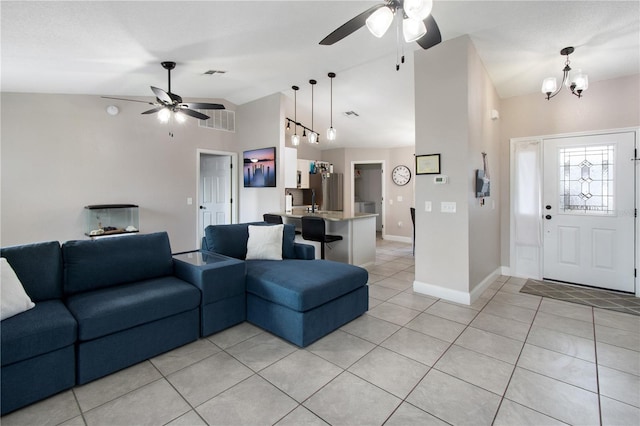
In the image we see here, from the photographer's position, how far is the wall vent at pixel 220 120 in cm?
599

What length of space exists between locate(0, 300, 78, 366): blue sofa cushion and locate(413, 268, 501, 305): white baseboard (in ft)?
11.3

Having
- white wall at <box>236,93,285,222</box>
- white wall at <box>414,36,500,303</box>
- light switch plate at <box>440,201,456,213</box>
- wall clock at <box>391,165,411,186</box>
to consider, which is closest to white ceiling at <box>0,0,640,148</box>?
white wall at <box>414,36,500,303</box>

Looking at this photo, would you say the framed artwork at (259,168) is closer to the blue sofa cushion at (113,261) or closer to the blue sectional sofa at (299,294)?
the blue sectional sofa at (299,294)

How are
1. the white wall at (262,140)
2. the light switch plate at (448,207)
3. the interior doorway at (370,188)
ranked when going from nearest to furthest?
the light switch plate at (448,207), the white wall at (262,140), the interior doorway at (370,188)

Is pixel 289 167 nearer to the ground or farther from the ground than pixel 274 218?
farther from the ground

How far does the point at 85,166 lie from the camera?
4.75 metres

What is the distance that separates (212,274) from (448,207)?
270cm

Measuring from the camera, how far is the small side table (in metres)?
2.67

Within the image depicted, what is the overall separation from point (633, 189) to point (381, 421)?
4452 millimetres

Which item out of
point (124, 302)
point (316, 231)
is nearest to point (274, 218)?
point (316, 231)

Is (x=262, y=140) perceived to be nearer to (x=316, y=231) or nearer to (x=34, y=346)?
(x=316, y=231)

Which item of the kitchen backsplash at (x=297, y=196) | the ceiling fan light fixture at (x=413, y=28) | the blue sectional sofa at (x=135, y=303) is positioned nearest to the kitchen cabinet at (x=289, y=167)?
the kitchen backsplash at (x=297, y=196)

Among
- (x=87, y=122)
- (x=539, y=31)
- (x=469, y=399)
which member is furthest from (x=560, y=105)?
(x=87, y=122)

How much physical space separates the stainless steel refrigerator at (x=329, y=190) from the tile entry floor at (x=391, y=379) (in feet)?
17.7
